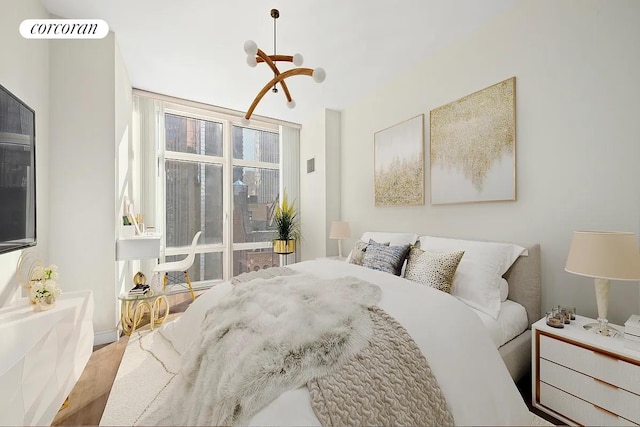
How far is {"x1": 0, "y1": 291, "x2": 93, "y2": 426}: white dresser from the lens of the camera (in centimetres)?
114

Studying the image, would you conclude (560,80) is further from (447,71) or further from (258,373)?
(258,373)

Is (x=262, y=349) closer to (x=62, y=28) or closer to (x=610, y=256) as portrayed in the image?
(x=610, y=256)

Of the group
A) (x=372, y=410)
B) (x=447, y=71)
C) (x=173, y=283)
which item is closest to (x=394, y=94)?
(x=447, y=71)

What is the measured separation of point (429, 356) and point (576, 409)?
98 cm

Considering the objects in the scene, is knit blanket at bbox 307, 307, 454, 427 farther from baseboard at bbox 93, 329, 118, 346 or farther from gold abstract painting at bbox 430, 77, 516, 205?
baseboard at bbox 93, 329, 118, 346

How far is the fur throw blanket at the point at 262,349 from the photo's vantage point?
0.95 metres

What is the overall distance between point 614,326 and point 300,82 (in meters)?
3.36

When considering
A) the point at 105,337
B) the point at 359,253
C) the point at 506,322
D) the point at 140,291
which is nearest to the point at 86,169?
the point at 140,291

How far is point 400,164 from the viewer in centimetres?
310

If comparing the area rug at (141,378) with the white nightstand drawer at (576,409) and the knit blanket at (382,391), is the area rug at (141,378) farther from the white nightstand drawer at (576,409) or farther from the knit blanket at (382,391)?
the knit blanket at (382,391)

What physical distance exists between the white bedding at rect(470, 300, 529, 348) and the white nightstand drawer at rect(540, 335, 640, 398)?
19 cm

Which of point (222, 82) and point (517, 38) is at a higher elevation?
point (222, 82)

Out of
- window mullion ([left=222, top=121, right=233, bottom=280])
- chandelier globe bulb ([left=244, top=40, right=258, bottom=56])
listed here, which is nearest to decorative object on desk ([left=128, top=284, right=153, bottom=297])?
window mullion ([left=222, top=121, right=233, bottom=280])

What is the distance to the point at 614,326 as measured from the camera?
1.52m
